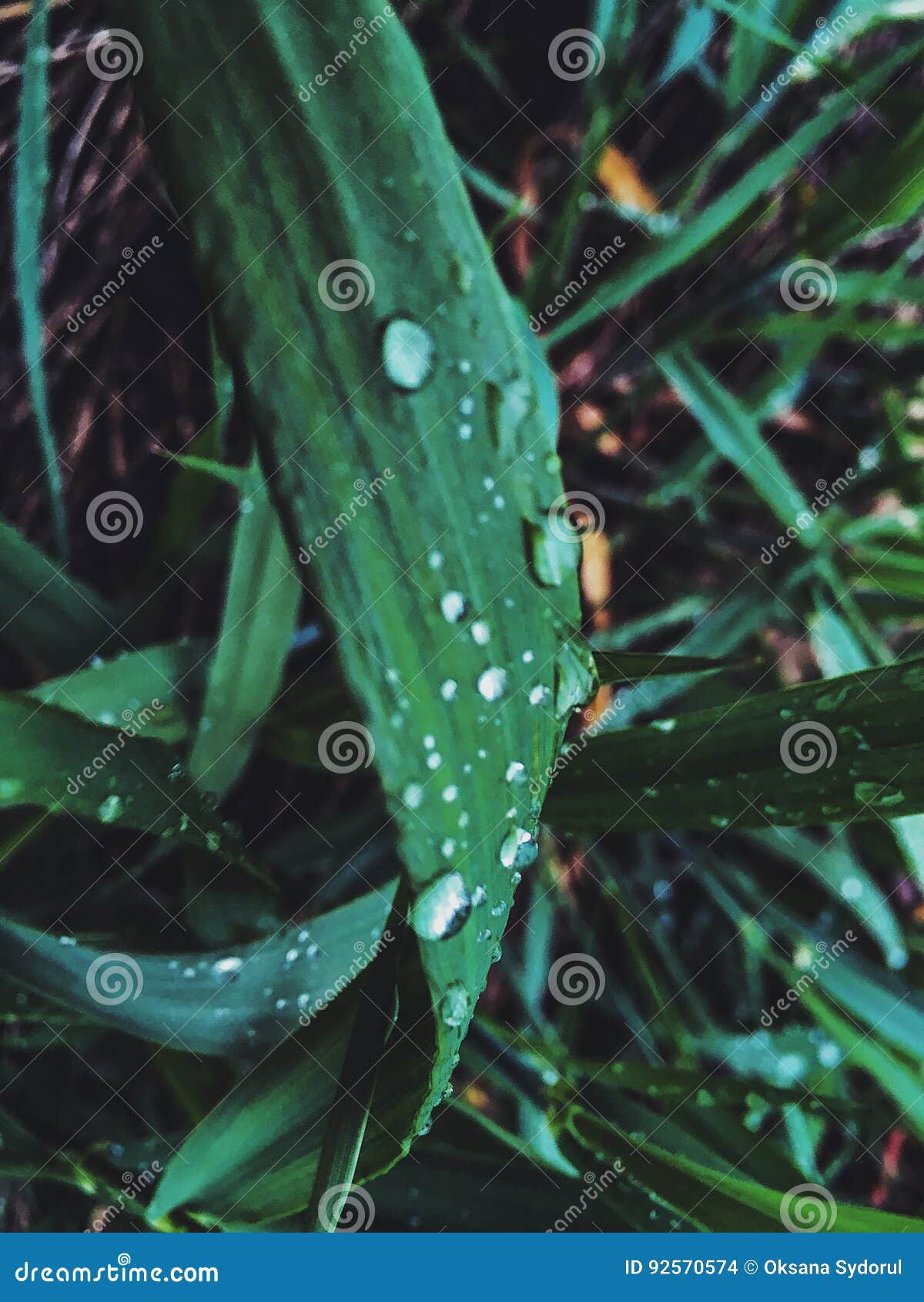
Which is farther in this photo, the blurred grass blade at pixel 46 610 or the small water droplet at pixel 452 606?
the blurred grass blade at pixel 46 610

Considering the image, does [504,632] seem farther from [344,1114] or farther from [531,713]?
[344,1114]

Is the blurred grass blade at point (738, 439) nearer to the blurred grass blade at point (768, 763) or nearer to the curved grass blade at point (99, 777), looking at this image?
the blurred grass blade at point (768, 763)

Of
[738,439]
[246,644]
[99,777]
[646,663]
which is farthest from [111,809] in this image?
[738,439]

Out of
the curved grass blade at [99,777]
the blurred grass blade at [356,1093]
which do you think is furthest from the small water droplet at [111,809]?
the blurred grass blade at [356,1093]

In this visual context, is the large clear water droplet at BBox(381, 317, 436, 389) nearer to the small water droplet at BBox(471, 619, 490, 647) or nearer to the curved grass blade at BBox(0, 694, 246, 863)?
the small water droplet at BBox(471, 619, 490, 647)

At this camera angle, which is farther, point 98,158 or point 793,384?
point 793,384

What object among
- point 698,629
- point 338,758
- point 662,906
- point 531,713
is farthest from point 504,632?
point 662,906
